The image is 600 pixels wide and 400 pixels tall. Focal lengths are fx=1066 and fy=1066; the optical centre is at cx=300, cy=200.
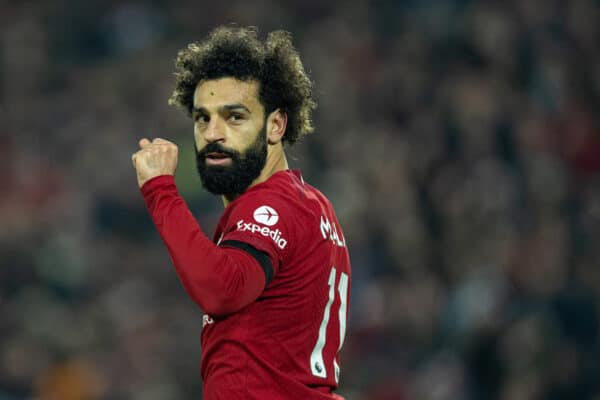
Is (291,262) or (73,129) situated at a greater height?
(73,129)

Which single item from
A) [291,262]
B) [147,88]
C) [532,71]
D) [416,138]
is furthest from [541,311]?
[147,88]

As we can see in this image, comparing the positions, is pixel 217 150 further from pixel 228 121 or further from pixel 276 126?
pixel 276 126

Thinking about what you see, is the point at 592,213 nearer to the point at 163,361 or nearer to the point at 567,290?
the point at 567,290

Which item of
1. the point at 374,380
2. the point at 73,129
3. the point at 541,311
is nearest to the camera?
the point at 541,311

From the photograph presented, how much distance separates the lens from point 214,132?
3.30m

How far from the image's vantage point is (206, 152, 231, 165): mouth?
3309 mm

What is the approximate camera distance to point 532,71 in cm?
889

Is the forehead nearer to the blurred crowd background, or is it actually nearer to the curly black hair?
the curly black hair

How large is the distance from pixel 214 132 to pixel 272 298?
55 centimetres

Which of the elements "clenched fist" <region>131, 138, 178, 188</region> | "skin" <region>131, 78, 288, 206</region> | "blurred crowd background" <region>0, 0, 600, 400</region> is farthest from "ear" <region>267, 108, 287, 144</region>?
"blurred crowd background" <region>0, 0, 600, 400</region>

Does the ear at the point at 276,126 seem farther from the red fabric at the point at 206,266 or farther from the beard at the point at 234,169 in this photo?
the red fabric at the point at 206,266

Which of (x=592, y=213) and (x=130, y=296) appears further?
(x=130, y=296)

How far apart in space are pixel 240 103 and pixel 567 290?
397 centimetres

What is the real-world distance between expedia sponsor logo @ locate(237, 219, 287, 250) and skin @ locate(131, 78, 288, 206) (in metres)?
0.26
